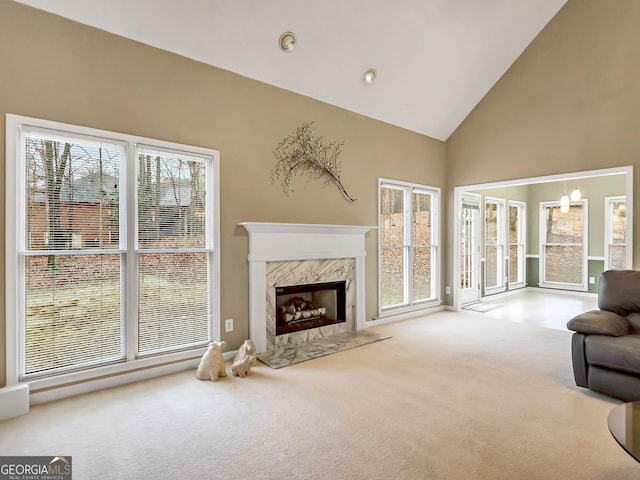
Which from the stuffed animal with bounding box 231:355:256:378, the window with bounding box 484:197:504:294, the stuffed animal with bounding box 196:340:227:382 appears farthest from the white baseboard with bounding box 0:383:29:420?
the window with bounding box 484:197:504:294

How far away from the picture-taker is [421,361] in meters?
3.62

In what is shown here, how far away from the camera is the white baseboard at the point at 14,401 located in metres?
2.44

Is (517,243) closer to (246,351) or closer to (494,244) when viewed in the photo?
(494,244)

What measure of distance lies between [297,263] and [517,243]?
651 centimetres

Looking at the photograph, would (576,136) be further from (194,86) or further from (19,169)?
(19,169)

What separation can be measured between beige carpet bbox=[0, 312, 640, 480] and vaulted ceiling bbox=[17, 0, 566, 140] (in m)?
3.08

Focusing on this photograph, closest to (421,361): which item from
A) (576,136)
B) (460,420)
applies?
(460,420)

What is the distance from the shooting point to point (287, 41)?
3576 mm

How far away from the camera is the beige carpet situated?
1939mm

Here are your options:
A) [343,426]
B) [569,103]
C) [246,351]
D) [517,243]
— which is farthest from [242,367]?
[517,243]

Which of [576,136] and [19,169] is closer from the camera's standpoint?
[19,169]

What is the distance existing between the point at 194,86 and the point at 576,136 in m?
4.71

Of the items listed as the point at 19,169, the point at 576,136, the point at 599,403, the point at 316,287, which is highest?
the point at 576,136

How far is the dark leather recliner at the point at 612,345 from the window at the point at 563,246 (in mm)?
5147
